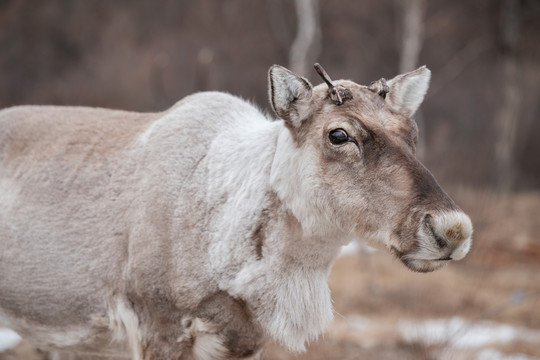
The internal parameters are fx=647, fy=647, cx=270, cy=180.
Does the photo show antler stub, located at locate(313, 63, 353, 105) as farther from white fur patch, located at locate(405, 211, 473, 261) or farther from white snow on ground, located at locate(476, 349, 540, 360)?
white snow on ground, located at locate(476, 349, 540, 360)

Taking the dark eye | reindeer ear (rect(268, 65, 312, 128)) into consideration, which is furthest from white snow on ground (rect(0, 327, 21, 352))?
the dark eye

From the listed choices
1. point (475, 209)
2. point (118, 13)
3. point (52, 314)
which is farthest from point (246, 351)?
point (118, 13)

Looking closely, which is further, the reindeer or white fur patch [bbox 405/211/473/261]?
the reindeer

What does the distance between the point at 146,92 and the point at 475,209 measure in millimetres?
10340

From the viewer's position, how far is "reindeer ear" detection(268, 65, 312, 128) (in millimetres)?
3314

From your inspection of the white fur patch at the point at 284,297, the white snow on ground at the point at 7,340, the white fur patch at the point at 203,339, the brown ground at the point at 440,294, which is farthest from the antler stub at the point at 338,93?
the white snow on ground at the point at 7,340

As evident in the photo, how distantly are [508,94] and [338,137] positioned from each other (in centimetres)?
1555

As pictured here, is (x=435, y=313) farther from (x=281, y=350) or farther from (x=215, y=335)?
(x=215, y=335)

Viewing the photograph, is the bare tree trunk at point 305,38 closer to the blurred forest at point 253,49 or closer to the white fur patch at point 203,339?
the blurred forest at point 253,49

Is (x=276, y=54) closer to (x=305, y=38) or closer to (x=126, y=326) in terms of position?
(x=305, y=38)

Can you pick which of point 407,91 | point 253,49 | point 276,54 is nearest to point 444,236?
point 407,91

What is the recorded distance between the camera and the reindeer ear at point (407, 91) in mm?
3660

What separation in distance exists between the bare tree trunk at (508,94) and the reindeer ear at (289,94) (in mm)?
14821

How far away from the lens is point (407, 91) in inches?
148
